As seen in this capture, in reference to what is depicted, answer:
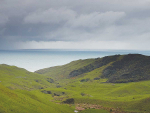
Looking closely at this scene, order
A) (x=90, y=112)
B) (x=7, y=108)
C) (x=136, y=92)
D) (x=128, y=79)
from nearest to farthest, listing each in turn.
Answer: (x=7, y=108) → (x=90, y=112) → (x=136, y=92) → (x=128, y=79)

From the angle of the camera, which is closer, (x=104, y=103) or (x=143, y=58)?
(x=104, y=103)

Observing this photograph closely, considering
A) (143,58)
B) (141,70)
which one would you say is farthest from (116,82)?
(143,58)

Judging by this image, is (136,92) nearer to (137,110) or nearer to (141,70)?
(137,110)

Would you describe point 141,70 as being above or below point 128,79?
above

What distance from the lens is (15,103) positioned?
34750 millimetres

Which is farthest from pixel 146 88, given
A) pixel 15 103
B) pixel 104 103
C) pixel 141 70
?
pixel 15 103

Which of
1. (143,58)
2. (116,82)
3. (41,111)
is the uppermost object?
(143,58)

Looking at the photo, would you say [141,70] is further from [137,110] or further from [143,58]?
[137,110]

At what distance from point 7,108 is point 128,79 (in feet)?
437

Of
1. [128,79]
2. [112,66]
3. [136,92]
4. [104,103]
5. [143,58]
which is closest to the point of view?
[104,103]

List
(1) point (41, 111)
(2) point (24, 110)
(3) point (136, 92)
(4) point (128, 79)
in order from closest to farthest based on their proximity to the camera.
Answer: (2) point (24, 110) → (1) point (41, 111) → (3) point (136, 92) → (4) point (128, 79)

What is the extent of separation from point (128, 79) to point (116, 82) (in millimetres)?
13382

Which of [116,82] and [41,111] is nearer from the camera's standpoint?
[41,111]

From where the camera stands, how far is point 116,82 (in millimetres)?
141250
